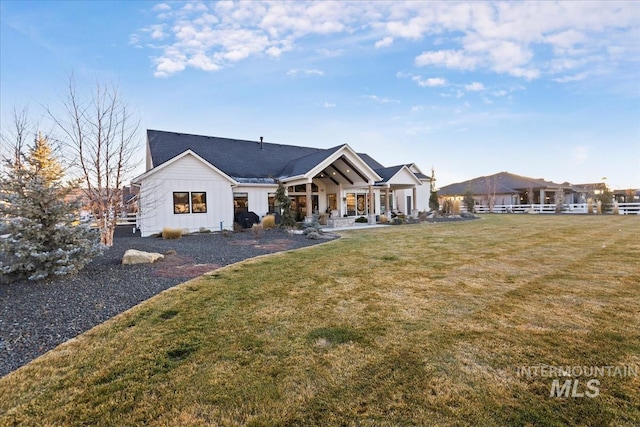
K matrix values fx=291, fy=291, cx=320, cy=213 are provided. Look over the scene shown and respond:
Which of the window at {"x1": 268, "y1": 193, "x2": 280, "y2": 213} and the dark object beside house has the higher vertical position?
the window at {"x1": 268, "y1": 193, "x2": 280, "y2": 213}

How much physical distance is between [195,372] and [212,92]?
18.0 metres

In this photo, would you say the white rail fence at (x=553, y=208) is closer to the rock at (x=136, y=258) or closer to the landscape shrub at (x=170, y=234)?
the landscape shrub at (x=170, y=234)

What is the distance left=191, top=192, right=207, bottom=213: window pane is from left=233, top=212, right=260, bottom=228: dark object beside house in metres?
1.87

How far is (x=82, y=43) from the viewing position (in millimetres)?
11594

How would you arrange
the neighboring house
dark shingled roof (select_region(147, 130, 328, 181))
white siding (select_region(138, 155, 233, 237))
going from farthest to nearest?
the neighboring house → dark shingled roof (select_region(147, 130, 328, 181)) → white siding (select_region(138, 155, 233, 237))

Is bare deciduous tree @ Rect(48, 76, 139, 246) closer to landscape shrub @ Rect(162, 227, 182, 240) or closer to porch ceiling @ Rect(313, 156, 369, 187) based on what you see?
landscape shrub @ Rect(162, 227, 182, 240)

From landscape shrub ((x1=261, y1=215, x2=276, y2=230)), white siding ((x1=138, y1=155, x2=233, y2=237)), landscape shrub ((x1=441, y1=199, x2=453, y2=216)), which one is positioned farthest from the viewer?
landscape shrub ((x1=441, y1=199, x2=453, y2=216))

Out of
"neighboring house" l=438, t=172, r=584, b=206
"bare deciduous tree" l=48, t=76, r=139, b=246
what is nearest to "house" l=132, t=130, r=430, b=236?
"bare deciduous tree" l=48, t=76, r=139, b=246

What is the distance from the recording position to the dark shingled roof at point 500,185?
126 ft

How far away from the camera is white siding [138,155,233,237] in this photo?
1454cm

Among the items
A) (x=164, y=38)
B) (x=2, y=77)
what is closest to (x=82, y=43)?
(x=164, y=38)

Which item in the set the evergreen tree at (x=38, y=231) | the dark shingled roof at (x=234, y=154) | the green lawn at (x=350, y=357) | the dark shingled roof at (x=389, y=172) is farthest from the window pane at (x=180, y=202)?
the dark shingled roof at (x=389, y=172)

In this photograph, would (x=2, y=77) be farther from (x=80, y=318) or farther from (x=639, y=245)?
(x=639, y=245)

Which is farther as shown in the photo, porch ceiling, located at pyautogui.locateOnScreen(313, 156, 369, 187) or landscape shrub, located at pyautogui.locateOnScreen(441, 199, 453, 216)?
landscape shrub, located at pyautogui.locateOnScreen(441, 199, 453, 216)
